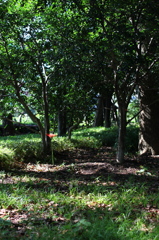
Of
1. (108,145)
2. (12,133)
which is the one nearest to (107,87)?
(108,145)

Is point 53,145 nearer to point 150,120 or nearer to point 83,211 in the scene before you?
point 150,120

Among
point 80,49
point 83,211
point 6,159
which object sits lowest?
point 83,211

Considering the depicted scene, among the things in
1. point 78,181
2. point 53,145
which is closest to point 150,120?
point 53,145

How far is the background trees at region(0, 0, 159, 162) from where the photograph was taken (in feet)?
13.9

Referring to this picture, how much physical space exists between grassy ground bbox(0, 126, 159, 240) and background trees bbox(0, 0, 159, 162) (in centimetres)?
110

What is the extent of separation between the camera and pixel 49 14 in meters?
5.09

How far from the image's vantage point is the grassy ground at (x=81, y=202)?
2.66m

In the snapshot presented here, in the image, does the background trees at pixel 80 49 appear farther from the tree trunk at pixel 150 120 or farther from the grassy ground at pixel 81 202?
the grassy ground at pixel 81 202

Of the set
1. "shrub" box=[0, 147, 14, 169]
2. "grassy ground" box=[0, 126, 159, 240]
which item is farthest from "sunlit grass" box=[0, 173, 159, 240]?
"shrub" box=[0, 147, 14, 169]

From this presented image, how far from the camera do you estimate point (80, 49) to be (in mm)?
4891

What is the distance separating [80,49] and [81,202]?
9.37ft

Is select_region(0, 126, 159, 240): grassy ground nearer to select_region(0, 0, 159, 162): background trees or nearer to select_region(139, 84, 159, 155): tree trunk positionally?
select_region(139, 84, 159, 155): tree trunk

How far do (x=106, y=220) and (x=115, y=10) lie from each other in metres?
3.47

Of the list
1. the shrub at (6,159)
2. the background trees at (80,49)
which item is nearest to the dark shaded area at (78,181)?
the shrub at (6,159)
